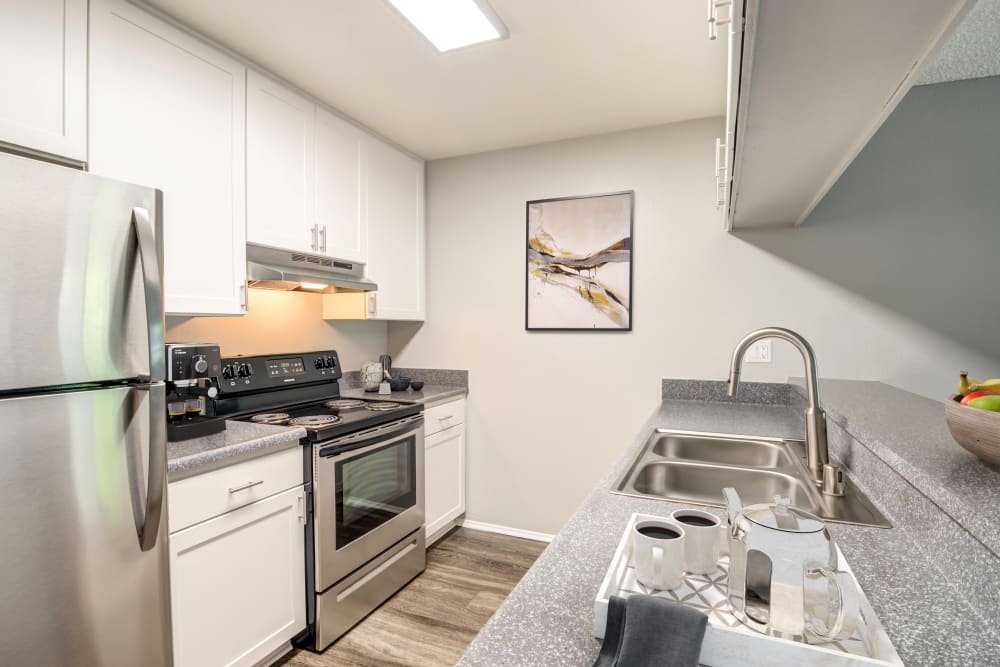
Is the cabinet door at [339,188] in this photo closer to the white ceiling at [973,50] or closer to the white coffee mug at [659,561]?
the white coffee mug at [659,561]

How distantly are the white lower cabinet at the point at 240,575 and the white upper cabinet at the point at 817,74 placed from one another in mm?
1859

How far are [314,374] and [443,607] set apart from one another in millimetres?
1292

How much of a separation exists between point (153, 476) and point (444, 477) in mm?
1831

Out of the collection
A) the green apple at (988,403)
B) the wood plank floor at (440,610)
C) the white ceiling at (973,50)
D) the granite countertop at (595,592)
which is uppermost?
the white ceiling at (973,50)

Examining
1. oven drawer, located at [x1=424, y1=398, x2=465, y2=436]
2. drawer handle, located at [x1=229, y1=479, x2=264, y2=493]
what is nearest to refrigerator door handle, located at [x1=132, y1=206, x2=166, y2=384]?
drawer handle, located at [x1=229, y1=479, x2=264, y2=493]

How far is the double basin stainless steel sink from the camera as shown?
3.78ft

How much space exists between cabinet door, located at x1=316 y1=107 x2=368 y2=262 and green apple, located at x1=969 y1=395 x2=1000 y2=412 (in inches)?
93.0

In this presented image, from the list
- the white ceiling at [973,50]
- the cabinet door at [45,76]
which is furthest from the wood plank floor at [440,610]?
the white ceiling at [973,50]

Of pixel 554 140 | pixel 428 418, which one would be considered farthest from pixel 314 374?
pixel 554 140

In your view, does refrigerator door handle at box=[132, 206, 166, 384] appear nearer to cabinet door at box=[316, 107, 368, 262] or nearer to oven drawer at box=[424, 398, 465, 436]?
cabinet door at box=[316, 107, 368, 262]

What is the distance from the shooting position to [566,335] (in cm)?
298

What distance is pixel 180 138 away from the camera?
182cm

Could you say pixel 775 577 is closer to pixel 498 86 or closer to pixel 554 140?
pixel 498 86

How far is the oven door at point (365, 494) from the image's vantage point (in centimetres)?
200
